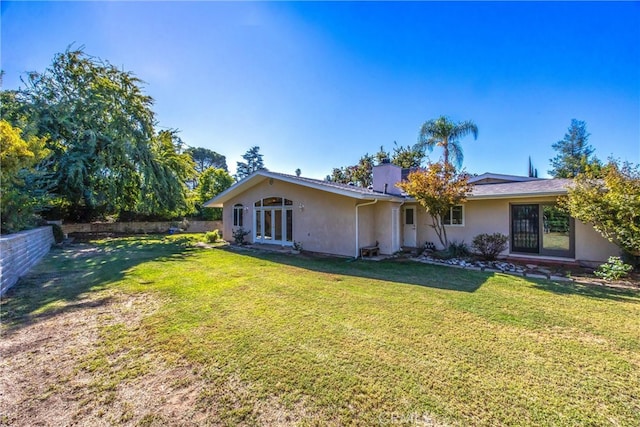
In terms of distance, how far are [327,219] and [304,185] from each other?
5.85ft

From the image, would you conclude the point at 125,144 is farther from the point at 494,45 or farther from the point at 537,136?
the point at 537,136

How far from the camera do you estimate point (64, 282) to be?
745cm

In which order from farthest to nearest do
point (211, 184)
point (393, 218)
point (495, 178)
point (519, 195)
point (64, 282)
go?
1. point (211, 184)
2. point (495, 178)
3. point (393, 218)
4. point (519, 195)
5. point (64, 282)

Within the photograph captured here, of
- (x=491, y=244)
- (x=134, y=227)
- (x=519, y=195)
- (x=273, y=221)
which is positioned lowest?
(x=491, y=244)

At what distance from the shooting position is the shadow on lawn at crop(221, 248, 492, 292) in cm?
731

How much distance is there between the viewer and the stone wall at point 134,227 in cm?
2089

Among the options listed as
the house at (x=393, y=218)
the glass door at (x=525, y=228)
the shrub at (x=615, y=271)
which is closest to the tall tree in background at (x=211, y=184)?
the house at (x=393, y=218)

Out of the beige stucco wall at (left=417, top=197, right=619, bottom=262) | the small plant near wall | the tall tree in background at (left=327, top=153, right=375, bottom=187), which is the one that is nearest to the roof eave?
the beige stucco wall at (left=417, top=197, right=619, bottom=262)

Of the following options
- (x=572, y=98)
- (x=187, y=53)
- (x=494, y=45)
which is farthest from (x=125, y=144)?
(x=572, y=98)

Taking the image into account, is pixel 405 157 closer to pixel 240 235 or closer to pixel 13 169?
pixel 240 235

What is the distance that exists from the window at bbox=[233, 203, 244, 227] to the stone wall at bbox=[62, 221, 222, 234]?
10.5 metres

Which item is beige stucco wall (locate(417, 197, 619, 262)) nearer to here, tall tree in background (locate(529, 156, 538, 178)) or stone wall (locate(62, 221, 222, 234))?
stone wall (locate(62, 221, 222, 234))

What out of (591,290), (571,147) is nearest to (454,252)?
(591,290)

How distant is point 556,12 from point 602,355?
10319 millimetres
